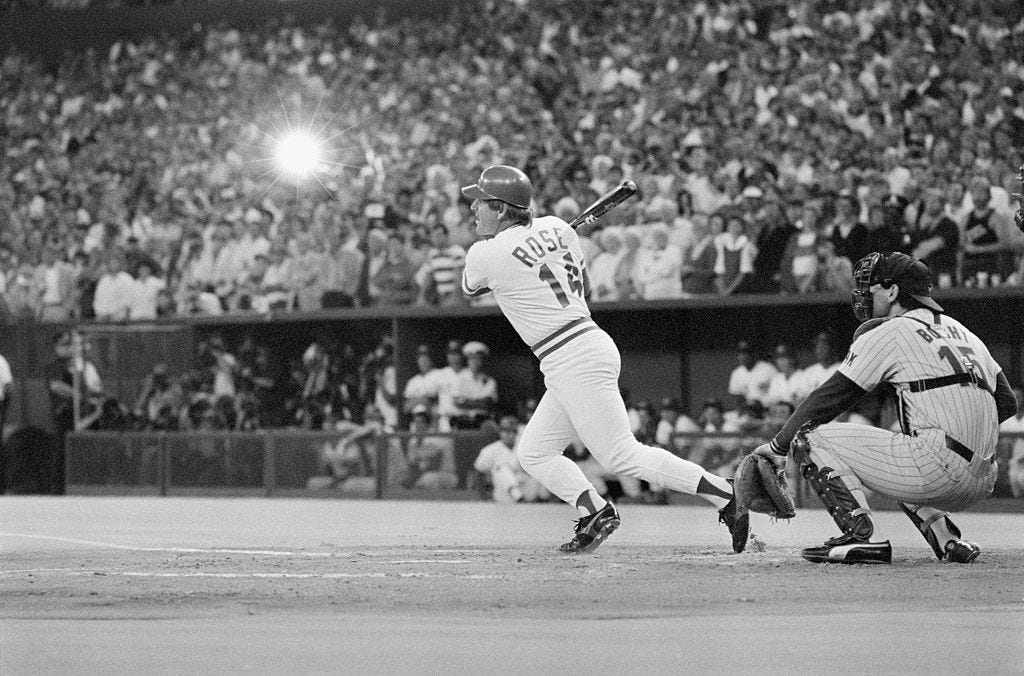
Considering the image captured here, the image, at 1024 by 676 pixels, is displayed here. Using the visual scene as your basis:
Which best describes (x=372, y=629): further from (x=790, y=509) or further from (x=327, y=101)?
(x=327, y=101)

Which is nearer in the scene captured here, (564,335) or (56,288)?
(564,335)

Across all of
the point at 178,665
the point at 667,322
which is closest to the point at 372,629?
the point at 178,665

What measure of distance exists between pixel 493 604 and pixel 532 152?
14.5 meters

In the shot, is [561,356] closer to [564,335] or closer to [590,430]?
[564,335]

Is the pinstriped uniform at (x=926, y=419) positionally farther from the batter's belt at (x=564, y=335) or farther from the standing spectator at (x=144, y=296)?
the standing spectator at (x=144, y=296)

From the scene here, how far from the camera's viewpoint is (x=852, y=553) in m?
8.00

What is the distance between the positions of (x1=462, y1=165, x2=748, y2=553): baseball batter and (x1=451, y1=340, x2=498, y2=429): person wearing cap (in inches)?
322

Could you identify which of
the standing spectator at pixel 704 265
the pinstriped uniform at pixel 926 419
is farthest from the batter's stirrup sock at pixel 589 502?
the standing spectator at pixel 704 265

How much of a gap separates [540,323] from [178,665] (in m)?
4.32

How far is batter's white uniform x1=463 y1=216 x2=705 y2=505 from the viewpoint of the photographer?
8609 millimetres

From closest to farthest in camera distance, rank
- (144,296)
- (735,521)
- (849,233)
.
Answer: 1. (735,521)
2. (849,233)
3. (144,296)

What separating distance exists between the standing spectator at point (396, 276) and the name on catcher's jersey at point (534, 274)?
9085 mm

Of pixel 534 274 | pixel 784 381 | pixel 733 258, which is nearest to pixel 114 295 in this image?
pixel 733 258

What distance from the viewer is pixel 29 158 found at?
26.5m
